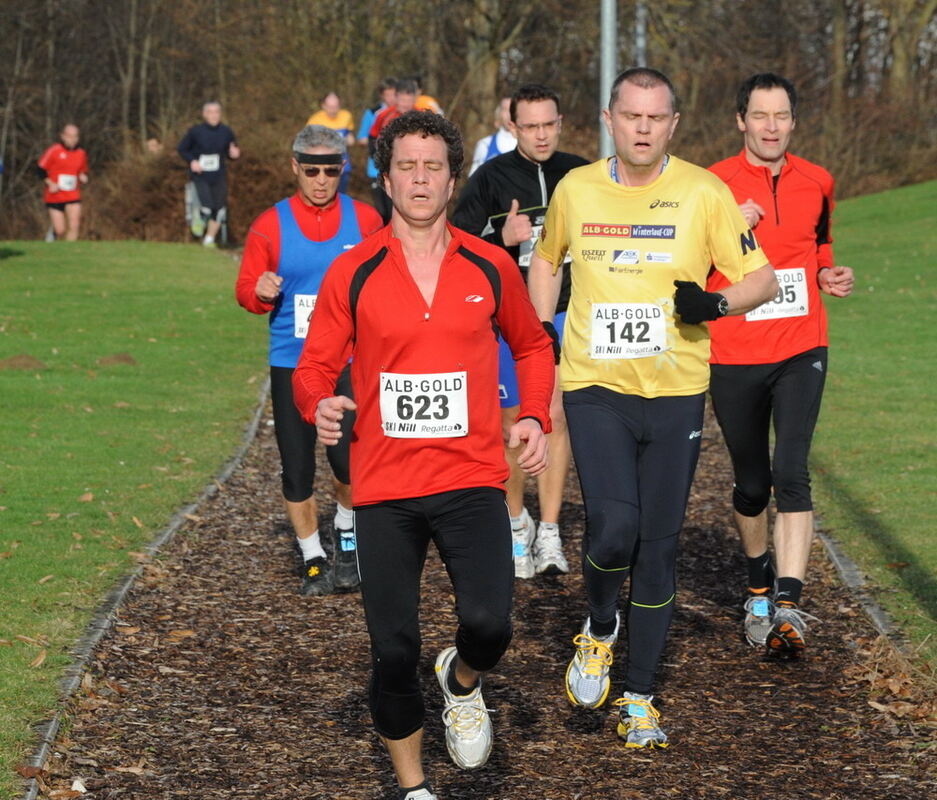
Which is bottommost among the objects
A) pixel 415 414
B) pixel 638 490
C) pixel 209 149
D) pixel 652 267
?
pixel 638 490

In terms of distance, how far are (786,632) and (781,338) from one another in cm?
127

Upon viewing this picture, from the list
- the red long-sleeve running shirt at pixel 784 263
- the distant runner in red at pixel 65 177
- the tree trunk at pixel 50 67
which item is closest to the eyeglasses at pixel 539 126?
the red long-sleeve running shirt at pixel 784 263

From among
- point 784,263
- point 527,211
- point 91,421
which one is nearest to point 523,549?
point 527,211

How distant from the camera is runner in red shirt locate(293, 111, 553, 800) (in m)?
4.68

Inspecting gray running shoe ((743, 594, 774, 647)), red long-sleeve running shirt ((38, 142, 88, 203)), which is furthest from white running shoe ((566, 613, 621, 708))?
red long-sleeve running shirt ((38, 142, 88, 203))

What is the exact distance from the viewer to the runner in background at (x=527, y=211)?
26.2 feet

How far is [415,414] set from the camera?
466 cm

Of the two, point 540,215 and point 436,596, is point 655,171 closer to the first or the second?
point 540,215

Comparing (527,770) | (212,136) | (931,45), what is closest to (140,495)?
(527,770)

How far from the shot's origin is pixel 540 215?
8047 millimetres

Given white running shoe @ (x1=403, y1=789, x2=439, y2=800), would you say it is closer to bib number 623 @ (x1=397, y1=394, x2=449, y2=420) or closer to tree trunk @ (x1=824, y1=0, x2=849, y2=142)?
bib number 623 @ (x1=397, y1=394, x2=449, y2=420)

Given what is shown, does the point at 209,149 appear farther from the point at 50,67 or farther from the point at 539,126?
the point at 50,67

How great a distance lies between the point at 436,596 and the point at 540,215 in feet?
6.66

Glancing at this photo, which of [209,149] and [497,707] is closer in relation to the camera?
[497,707]
